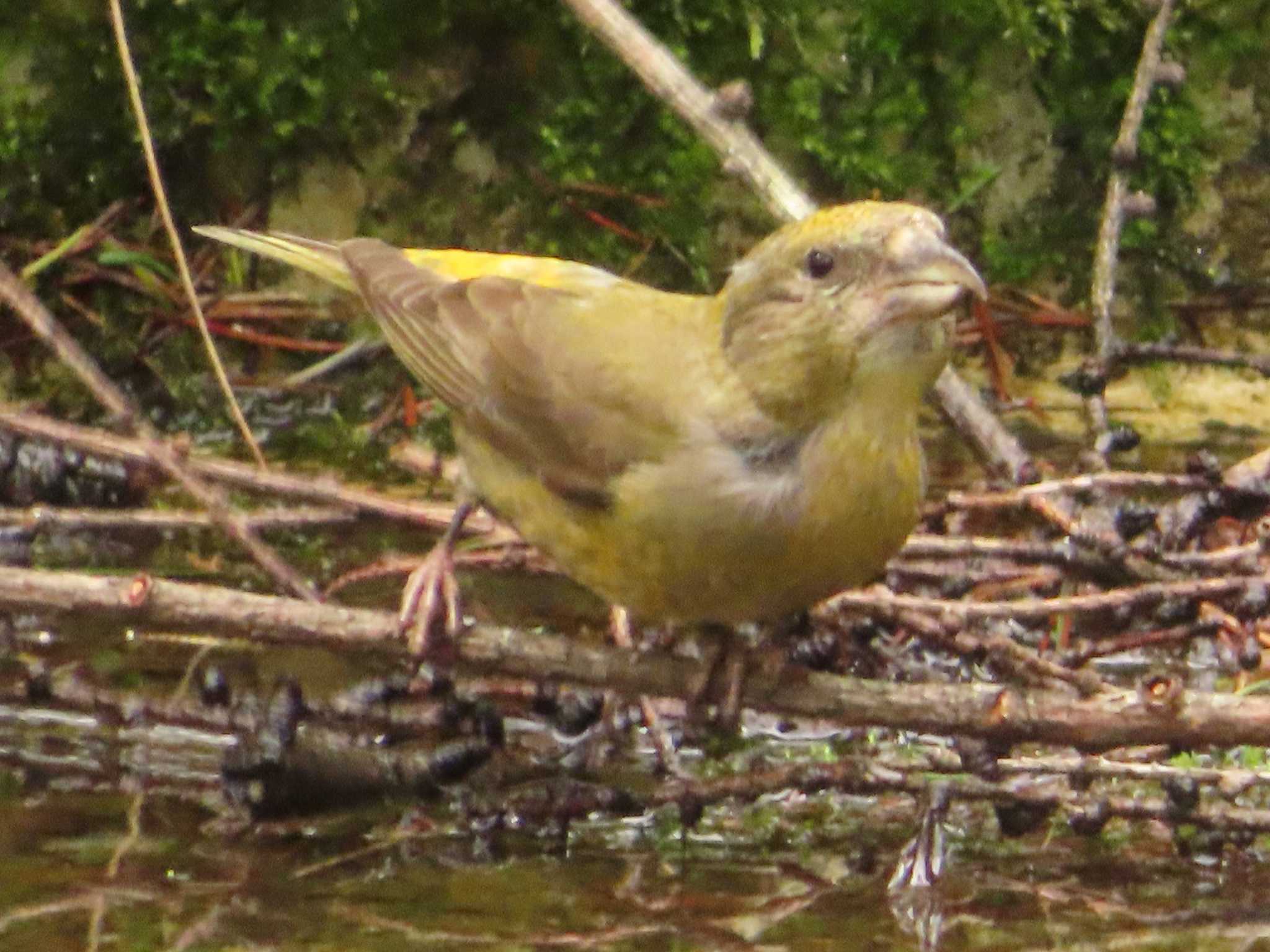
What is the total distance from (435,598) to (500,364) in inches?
21.7

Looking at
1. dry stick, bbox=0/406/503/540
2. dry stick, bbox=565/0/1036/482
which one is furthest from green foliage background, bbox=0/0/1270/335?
dry stick, bbox=0/406/503/540

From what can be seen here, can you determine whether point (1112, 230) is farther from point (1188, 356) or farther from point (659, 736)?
point (659, 736)

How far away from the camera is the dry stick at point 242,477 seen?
3312 millimetres

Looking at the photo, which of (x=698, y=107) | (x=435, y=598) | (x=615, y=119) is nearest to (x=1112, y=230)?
(x=698, y=107)

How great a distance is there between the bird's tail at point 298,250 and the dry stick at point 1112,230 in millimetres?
1418

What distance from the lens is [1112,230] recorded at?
3906mm

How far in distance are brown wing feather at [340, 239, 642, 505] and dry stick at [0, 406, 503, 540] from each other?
185 millimetres

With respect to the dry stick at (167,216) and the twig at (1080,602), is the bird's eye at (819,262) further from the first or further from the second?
the dry stick at (167,216)

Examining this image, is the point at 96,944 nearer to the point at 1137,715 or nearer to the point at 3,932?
the point at 3,932

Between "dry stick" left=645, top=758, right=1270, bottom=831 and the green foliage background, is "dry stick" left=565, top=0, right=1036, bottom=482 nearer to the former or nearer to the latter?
the green foliage background

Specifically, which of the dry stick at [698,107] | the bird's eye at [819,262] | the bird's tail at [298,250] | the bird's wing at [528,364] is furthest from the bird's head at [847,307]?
the bird's tail at [298,250]

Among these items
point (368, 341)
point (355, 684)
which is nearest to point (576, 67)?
point (368, 341)

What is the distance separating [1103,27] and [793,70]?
74 cm

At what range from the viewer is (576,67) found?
4.82m
